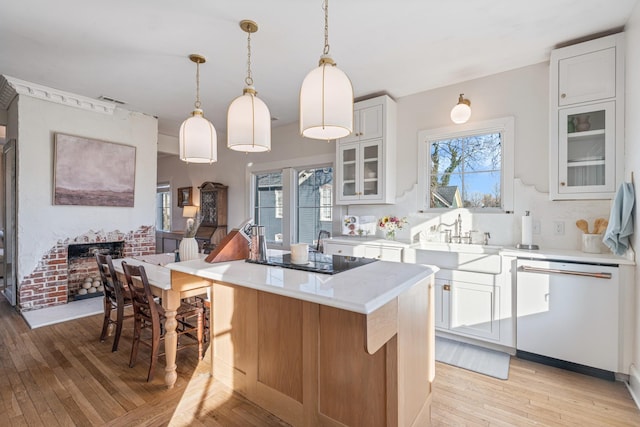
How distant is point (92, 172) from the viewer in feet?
13.2

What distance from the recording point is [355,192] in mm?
3777

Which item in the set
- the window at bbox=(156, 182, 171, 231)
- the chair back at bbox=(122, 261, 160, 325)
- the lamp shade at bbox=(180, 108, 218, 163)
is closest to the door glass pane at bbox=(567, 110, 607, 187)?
the lamp shade at bbox=(180, 108, 218, 163)

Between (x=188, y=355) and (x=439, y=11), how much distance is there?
134 inches

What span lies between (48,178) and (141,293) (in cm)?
259

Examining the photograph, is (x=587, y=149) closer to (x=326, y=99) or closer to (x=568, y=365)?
(x=568, y=365)

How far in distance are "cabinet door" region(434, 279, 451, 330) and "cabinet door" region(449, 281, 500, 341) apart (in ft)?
0.14

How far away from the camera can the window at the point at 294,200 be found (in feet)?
14.9

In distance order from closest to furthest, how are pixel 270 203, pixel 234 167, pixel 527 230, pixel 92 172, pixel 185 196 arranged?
pixel 527 230 < pixel 92 172 < pixel 270 203 < pixel 234 167 < pixel 185 196

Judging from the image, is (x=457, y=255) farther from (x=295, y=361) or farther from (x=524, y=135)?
(x=295, y=361)

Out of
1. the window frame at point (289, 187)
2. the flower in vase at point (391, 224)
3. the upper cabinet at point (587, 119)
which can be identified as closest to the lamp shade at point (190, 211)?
the window frame at point (289, 187)

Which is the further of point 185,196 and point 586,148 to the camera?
point 185,196

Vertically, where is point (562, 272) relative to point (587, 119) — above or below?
below

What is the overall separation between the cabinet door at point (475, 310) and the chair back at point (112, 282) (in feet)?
9.82

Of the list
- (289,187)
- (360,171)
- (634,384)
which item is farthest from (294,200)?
(634,384)
